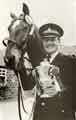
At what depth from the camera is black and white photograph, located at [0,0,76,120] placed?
0.99m

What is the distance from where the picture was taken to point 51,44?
3.67 ft

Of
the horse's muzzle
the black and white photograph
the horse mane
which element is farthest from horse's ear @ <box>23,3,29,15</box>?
the horse's muzzle

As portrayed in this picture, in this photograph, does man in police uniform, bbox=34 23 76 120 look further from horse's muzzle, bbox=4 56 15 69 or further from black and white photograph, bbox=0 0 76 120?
horse's muzzle, bbox=4 56 15 69

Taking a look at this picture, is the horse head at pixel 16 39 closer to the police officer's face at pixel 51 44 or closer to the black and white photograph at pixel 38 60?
the black and white photograph at pixel 38 60

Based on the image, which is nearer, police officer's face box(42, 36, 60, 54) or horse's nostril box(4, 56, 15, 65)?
horse's nostril box(4, 56, 15, 65)

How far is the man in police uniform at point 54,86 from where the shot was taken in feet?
3.54

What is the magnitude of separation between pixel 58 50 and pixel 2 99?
1.29 feet

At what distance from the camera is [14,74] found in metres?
0.99

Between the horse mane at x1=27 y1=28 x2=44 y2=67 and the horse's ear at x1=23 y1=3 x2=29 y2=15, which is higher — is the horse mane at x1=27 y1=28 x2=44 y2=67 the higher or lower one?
the lower one

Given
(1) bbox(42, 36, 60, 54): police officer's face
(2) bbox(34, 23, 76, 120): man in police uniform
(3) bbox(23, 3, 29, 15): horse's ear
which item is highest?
(3) bbox(23, 3, 29, 15): horse's ear

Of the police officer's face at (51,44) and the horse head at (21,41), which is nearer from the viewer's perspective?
the horse head at (21,41)

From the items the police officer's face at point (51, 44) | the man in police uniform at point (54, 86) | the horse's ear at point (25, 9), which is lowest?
the man in police uniform at point (54, 86)

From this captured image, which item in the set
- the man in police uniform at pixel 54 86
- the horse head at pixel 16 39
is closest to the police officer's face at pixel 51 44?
the man in police uniform at pixel 54 86

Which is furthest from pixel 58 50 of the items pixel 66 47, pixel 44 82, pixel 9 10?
pixel 9 10
